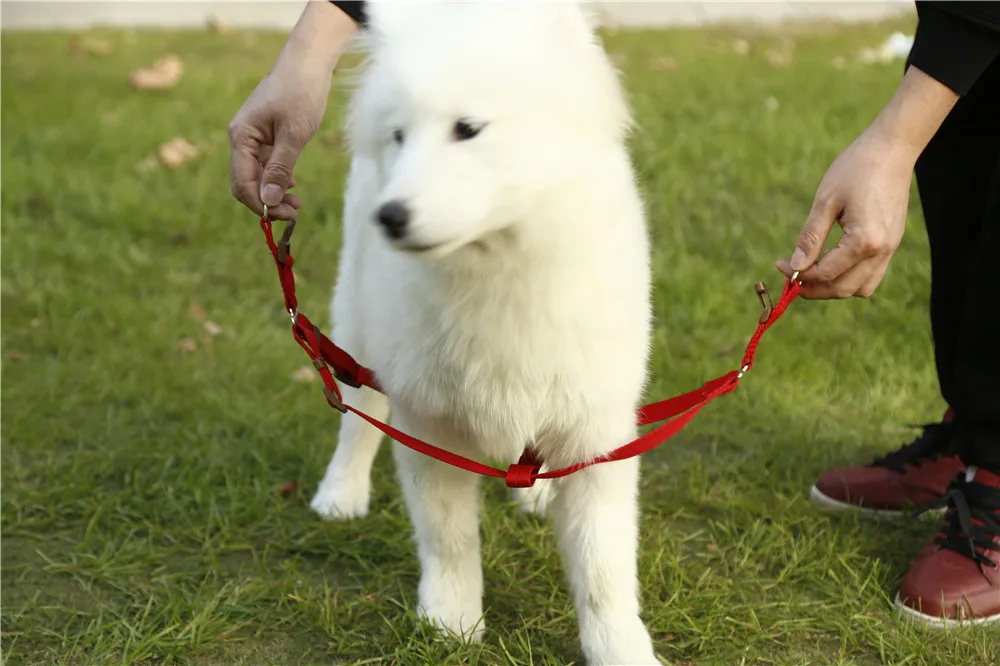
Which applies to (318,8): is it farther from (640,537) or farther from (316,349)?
(640,537)

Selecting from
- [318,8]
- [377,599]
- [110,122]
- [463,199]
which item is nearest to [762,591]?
[377,599]

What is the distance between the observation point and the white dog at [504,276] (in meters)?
1.68

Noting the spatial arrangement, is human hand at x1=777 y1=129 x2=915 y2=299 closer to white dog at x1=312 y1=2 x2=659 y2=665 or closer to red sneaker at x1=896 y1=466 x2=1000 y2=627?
white dog at x1=312 y1=2 x2=659 y2=665

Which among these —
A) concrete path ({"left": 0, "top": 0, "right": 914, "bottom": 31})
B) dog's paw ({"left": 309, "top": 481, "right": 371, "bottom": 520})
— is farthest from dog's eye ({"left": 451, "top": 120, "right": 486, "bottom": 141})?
concrete path ({"left": 0, "top": 0, "right": 914, "bottom": 31})

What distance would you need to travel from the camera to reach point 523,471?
217cm

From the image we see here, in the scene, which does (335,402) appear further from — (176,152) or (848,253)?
(176,152)

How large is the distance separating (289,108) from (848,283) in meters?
1.22

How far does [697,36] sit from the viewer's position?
7371mm

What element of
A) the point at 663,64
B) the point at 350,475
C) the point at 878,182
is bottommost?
the point at 663,64

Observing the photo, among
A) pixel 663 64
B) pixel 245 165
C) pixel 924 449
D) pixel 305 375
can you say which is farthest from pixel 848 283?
pixel 663 64

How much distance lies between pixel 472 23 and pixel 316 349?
34.9 inches

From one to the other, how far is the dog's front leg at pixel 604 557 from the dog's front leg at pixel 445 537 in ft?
0.67

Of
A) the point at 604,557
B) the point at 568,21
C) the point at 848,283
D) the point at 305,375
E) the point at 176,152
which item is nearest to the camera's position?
the point at 568,21

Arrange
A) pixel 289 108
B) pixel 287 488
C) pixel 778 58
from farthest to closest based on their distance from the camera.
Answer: pixel 778 58 < pixel 287 488 < pixel 289 108
